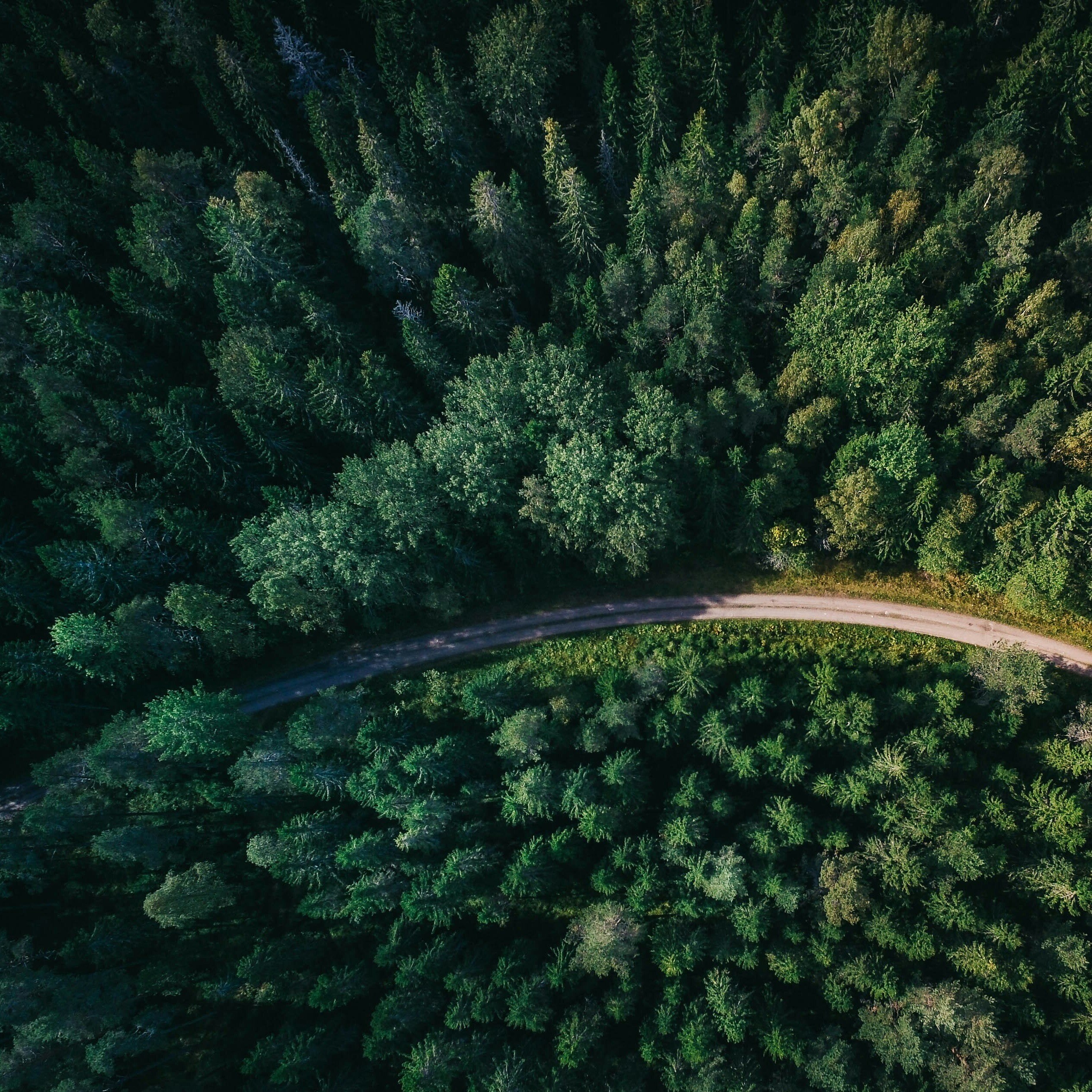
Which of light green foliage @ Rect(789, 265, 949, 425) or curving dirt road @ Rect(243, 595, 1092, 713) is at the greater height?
light green foliage @ Rect(789, 265, 949, 425)

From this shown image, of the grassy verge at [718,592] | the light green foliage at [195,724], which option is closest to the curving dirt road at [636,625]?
the grassy verge at [718,592]

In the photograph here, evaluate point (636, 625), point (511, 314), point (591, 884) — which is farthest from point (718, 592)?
point (511, 314)

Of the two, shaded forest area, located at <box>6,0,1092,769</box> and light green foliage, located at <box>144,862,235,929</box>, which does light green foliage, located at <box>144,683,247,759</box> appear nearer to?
shaded forest area, located at <box>6,0,1092,769</box>

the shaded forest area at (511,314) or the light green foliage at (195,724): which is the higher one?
the shaded forest area at (511,314)

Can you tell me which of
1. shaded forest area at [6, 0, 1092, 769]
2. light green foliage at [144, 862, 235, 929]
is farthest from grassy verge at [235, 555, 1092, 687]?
light green foliage at [144, 862, 235, 929]

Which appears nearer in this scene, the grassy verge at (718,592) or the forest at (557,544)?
the forest at (557,544)

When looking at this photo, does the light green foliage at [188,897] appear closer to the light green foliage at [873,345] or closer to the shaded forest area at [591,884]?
the shaded forest area at [591,884]
